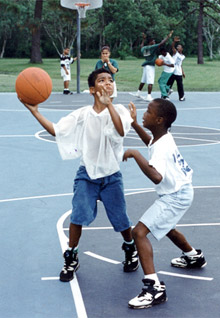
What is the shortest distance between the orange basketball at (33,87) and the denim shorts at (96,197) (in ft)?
2.22

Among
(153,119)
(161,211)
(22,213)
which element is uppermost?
(153,119)

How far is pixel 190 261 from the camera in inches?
192

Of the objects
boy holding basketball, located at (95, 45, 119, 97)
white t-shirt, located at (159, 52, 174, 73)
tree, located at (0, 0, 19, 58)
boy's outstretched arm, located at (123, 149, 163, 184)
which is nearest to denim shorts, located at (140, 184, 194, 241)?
boy's outstretched arm, located at (123, 149, 163, 184)

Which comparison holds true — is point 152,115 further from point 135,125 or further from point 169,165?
point 169,165

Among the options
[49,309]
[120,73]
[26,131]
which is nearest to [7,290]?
[49,309]

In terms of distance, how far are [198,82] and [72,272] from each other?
24.4 meters

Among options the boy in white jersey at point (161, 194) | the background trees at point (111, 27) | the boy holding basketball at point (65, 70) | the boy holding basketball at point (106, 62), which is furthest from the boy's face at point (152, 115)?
the background trees at point (111, 27)

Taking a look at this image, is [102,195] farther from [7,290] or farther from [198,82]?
[198,82]

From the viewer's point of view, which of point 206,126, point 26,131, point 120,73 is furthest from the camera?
point 120,73

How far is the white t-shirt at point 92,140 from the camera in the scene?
457cm

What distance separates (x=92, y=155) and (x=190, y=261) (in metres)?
1.24

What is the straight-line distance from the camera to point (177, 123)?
13.9m

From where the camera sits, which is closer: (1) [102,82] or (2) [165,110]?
(2) [165,110]

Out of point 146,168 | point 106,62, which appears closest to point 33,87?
point 146,168
